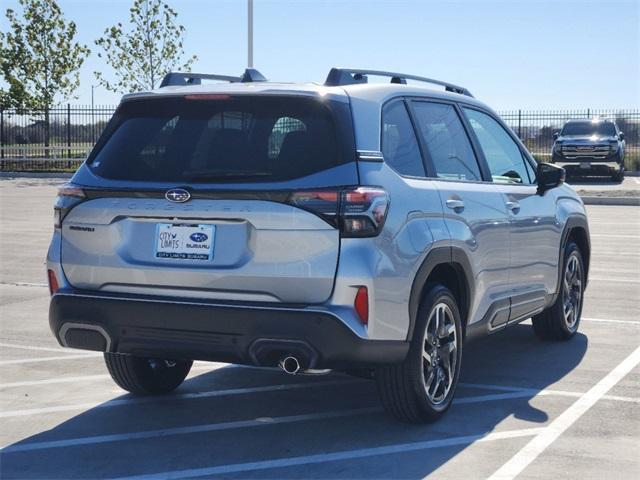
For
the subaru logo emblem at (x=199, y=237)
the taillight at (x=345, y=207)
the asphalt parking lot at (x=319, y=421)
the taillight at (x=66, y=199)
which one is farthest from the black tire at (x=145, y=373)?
the taillight at (x=345, y=207)

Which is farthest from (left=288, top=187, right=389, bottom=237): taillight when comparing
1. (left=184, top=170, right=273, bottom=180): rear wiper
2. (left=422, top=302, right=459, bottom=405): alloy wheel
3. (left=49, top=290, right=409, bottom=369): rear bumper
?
(left=422, top=302, right=459, bottom=405): alloy wheel

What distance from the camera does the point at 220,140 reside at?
18.6ft

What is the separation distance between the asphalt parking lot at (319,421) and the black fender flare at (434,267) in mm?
634

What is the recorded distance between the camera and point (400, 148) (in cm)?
598

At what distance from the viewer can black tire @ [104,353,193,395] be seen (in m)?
6.62

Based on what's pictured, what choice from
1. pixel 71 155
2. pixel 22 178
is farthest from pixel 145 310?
pixel 71 155

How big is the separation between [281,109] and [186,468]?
5.94ft

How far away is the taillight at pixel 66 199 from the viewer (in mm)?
5910

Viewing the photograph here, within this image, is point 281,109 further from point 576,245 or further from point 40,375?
point 576,245

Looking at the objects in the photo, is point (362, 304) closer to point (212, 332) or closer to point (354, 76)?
point (212, 332)

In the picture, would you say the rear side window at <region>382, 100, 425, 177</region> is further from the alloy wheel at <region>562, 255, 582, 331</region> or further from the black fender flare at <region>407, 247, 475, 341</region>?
the alloy wheel at <region>562, 255, 582, 331</region>

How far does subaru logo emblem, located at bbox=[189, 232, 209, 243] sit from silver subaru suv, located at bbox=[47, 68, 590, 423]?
1 cm

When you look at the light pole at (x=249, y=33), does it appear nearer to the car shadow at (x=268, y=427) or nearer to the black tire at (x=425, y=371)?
the car shadow at (x=268, y=427)

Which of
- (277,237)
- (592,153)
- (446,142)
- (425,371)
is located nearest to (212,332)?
(277,237)
